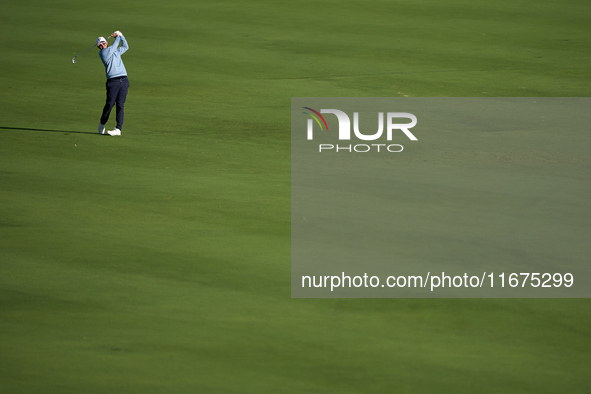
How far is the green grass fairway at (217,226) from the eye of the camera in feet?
19.0

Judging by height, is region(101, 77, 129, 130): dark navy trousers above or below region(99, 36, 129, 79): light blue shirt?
below

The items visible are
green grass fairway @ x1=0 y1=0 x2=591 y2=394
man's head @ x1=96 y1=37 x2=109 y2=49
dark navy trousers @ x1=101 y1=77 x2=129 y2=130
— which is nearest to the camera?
green grass fairway @ x1=0 y1=0 x2=591 y2=394

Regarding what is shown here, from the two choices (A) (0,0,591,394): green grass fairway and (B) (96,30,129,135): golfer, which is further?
(B) (96,30,129,135): golfer

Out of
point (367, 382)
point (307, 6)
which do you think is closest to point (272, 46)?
point (307, 6)

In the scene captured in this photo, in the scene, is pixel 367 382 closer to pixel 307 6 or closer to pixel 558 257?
pixel 558 257

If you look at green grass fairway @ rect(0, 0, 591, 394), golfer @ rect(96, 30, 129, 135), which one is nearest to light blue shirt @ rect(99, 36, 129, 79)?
golfer @ rect(96, 30, 129, 135)

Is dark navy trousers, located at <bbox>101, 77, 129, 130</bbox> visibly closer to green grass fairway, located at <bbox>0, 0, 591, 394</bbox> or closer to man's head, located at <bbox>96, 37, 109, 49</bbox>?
green grass fairway, located at <bbox>0, 0, 591, 394</bbox>

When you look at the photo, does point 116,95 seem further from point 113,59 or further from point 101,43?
point 101,43

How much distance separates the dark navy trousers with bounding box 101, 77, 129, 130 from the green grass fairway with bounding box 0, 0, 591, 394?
0.44 metres

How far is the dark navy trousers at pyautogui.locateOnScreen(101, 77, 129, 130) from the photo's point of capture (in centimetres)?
1138

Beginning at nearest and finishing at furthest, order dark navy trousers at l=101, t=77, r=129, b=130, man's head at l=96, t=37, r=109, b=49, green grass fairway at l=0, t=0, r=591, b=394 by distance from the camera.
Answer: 1. green grass fairway at l=0, t=0, r=591, b=394
2. man's head at l=96, t=37, r=109, b=49
3. dark navy trousers at l=101, t=77, r=129, b=130

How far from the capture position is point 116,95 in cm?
1151

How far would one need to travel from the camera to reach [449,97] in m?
13.6

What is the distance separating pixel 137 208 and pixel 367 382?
4.40 metres
